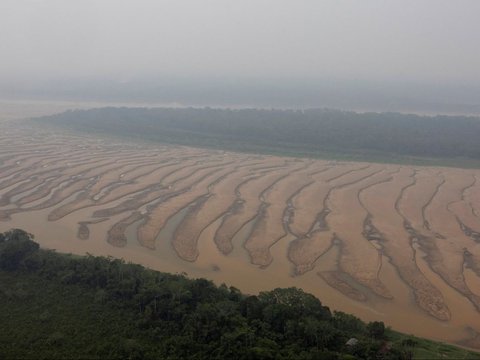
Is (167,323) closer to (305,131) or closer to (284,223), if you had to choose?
(284,223)

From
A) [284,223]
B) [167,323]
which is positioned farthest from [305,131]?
[167,323]

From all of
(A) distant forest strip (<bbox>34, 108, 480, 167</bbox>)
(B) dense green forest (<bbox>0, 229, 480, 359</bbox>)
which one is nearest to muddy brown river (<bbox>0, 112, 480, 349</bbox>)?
(B) dense green forest (<bbox>0, 229, 480, 359</bbox>)

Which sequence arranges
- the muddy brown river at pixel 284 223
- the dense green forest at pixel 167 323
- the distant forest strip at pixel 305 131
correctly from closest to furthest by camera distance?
the dense green forest at pixel 167 323 < the muddy brown river at pixel 284 223 < the distant forest strip at pixel 305 131

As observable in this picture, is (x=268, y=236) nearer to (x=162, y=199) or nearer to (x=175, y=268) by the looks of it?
(x=175, y=268)

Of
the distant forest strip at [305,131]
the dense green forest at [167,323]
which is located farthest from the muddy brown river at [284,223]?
the distant forest strip at [305,131]

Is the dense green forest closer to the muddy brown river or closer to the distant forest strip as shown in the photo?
the muddy brown river

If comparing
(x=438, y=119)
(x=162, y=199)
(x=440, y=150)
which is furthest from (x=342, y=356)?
(x=438, y=119)

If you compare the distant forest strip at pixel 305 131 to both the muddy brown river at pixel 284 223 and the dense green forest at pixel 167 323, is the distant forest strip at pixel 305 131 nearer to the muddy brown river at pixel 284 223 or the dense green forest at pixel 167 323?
the muddy brown river at pixel 284 223
